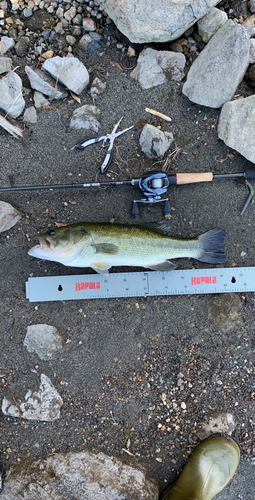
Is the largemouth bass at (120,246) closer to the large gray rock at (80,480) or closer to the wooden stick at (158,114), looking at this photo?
the wooden stick at (158,114)

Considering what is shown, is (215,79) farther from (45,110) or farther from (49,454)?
(49,454)

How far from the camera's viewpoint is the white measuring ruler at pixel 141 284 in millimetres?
3910

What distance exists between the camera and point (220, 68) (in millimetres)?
3736

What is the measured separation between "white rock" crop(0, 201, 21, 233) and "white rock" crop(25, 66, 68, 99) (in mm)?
1640

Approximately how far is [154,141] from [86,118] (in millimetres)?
986

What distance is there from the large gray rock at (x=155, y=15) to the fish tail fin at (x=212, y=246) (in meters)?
2.67

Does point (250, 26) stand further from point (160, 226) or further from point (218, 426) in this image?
point (218, 426)

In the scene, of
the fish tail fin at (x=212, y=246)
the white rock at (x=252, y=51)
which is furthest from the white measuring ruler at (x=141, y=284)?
the white rock at (x=252, y=51)

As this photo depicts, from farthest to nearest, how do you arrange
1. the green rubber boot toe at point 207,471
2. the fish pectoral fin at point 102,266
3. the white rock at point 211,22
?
1. the white rock at point 211,22
2. the green rubber boot toe at point 207,471
3. the fish pectoral fin at point 102,266

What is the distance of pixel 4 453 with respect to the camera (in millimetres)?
3891

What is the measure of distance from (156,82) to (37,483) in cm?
556

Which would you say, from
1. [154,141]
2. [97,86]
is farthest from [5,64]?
[154,141]

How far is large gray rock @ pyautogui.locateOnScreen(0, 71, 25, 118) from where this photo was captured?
3.90 meters

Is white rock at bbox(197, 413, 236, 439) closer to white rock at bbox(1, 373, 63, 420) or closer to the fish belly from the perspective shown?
white rock at bbox(1, 373, 63, 420)
